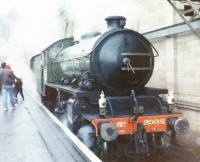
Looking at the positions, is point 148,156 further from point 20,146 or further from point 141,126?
point 20,146

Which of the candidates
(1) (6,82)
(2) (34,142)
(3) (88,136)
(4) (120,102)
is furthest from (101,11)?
(2) (34,142)

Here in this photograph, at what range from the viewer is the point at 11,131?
28.9 feet

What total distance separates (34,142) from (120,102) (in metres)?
1.88

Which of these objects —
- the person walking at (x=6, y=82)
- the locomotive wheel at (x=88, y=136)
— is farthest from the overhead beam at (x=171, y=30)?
the person walking at (x=6, y=82)

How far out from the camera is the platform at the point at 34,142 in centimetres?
623

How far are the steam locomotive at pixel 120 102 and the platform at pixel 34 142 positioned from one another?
0.59 meters

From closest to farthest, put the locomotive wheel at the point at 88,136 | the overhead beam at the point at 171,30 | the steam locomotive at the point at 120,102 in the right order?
the steam locomotive at the point at 120,102
the locomotive wheel at the point at 88,136
the overhead beam at the point at 171,30

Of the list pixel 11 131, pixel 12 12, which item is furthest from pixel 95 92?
pixel 12 12

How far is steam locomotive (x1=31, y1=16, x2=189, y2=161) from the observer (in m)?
6.89

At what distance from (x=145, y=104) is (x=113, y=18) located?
1.92m

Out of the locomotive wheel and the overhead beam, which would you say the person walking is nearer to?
the overhead beam

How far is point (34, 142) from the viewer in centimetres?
741

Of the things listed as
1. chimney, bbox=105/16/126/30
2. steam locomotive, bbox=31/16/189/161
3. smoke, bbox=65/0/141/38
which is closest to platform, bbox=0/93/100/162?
steam locomotive, bbox=31/16/189/161

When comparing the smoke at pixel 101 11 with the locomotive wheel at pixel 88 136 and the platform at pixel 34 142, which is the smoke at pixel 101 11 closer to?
Result: the platform at pixel 34 142
